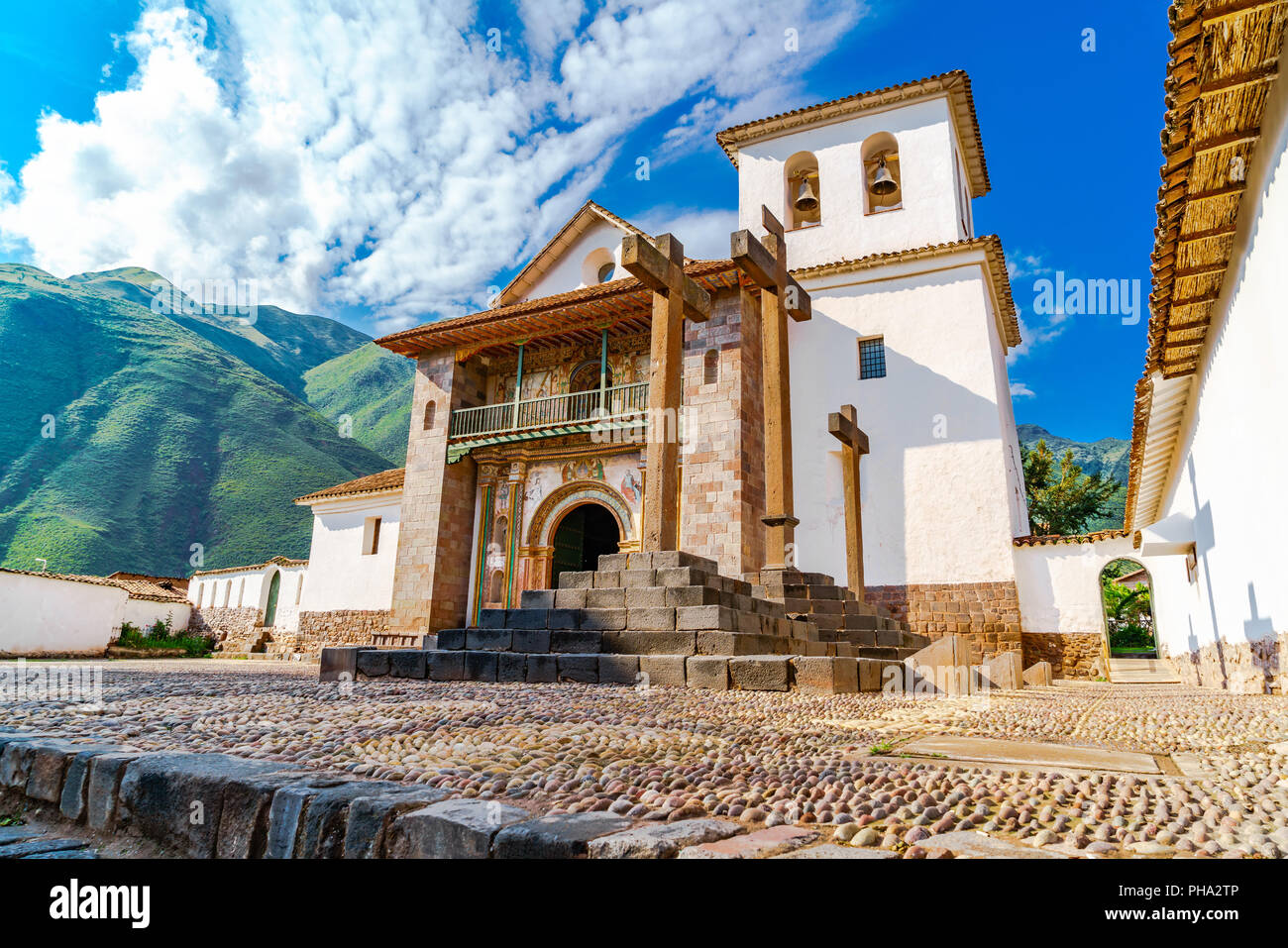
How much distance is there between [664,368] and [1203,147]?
16.2ft

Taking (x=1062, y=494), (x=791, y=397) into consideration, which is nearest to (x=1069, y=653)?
(x=791, y=397)

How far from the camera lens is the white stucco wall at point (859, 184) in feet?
47.7

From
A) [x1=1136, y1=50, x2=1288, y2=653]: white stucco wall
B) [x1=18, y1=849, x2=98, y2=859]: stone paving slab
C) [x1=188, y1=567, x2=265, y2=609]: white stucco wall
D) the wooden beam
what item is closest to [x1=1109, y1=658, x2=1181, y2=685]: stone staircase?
[x1=1136, y1=50, x2=1288, y2=653]: white stucco wall

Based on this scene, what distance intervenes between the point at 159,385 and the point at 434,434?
52.3 metres

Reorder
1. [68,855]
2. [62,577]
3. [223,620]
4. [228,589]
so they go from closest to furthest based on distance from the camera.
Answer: [68,855] < [62,577] < [223,620] < [228,589]

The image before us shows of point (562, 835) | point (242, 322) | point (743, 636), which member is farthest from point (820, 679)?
point (242, 322)

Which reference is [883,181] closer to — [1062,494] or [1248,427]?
[1248,427]

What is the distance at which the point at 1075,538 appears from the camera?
481 inches

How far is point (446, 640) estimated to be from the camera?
697cm

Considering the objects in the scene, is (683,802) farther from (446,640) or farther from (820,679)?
(446,640)

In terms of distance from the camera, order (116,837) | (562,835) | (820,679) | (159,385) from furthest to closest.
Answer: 1. (159,385)
2. (820,679)
3. (116,837)
4. (562,835)

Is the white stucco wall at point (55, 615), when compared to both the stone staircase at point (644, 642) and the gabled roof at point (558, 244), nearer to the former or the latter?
the gabled roof at point (558, 244)

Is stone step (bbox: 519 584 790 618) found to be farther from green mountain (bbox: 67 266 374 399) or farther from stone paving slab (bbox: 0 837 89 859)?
green mountain (bbox: 67 266 374 399)

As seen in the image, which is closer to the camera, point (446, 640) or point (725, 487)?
point (446, 640)
